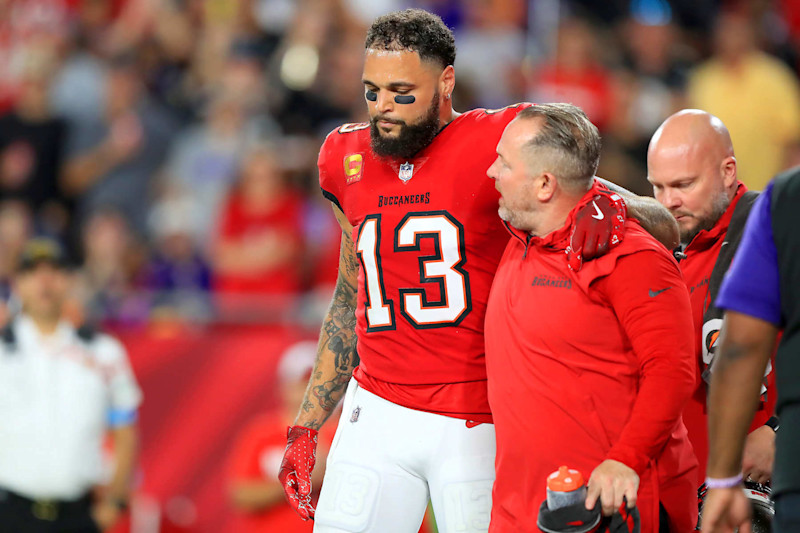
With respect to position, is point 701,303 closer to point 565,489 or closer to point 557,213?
point 557,213

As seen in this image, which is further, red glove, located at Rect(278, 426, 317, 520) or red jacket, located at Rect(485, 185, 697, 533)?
red glove, located at Rect(278, 426, 317, 520)

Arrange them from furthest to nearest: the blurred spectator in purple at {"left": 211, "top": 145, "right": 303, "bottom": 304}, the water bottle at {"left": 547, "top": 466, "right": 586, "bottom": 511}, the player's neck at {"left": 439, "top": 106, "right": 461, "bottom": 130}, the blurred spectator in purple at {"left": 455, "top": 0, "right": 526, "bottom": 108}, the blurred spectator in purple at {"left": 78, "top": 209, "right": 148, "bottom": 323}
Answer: the blurred spectator in purple at {"left": 455, "top": 0, "right": 526, "bottom": 108}, the blurred spectator in purple at {"left": 78, "top": 209, "right": 148, "bottom": 323}, the blurred spectator in purple at {"left": 211, "top": 145, "right": 303, "bottom": 304}, the player's neck at {"left": 439, "top": 106, "right": 461, "bottom": 130}, the water bottle at {"left": 547, "top": 466, "right": 586, "bottom": 511}

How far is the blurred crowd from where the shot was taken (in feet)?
23.9

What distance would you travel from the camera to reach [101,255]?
7836 millimetres

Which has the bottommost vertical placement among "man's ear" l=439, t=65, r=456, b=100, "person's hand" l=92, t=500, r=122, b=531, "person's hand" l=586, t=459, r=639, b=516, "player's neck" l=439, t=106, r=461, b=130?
"person's hand" l=92, t=500, r=122, b=531

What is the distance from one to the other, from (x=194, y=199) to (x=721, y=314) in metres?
5.43

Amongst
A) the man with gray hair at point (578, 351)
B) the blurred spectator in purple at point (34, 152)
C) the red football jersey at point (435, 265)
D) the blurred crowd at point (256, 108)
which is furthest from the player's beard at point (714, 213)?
the blurred spectator in purple at point (34, 152)

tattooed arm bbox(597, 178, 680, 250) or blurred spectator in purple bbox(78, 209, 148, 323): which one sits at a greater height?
tattooed arm bbox(597, 178, 680, 250)

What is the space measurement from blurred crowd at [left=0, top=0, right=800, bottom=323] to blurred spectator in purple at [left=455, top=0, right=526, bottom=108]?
0.05 feet

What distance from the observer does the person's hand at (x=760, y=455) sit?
3.29 meters

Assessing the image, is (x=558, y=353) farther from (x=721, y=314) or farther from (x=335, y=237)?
(x=335, y=237)

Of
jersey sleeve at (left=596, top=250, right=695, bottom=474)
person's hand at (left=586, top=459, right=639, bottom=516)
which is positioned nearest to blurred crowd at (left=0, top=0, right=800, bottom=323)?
jersey sleeve at (left=596, top=250, right=695, bottom=474)

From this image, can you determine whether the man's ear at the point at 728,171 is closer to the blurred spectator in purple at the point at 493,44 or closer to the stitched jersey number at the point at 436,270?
the stitched jersey number at the point at 436,270

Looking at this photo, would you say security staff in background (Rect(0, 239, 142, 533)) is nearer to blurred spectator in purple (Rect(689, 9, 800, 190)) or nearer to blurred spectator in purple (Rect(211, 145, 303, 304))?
blurred spectator in purple (Rect(211, 145, 303, 304))
